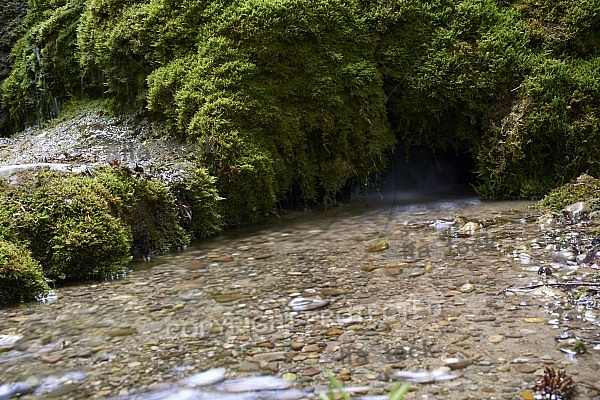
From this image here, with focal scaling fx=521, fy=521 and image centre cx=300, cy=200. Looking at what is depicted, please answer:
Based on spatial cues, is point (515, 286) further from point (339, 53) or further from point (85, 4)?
point (85, 4)

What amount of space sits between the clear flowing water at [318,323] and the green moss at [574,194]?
88 centimetres

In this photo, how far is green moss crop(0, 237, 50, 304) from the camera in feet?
12.0

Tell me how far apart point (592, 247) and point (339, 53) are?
3666 millimetres

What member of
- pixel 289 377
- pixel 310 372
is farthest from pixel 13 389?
pixel 310 372

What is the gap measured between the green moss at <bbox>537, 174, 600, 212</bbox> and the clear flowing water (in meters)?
0.88

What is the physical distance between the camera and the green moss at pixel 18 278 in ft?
12.0

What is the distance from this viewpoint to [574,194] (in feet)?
18.1

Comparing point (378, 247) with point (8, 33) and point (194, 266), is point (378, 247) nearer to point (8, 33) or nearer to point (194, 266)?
point (194, 266)

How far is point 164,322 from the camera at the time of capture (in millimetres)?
3180

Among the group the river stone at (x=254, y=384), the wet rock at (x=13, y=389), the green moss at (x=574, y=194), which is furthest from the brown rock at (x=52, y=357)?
the green moss at (x=574, y=194)

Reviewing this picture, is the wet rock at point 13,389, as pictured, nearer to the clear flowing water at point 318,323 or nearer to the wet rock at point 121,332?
the clear flowing water at point 318,323

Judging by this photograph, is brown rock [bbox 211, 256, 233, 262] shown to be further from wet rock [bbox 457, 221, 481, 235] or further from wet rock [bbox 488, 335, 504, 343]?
wet rock [bbox 488, 335, 504, 343]

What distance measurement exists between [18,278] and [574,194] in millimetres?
5264

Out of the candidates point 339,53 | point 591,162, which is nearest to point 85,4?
point 339,53
